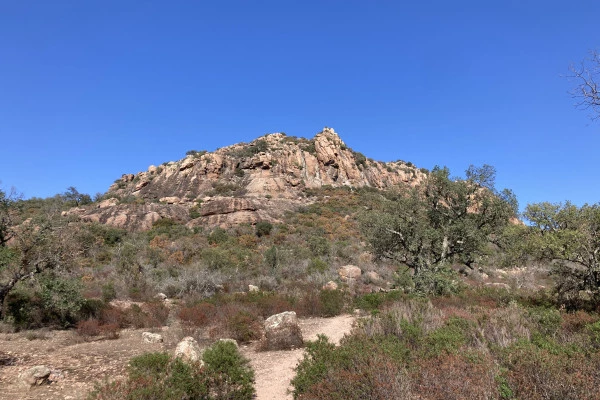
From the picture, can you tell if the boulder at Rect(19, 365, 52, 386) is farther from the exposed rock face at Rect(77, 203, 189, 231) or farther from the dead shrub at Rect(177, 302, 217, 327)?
the exposed rock face at Rect(77, 203, 189, 231)

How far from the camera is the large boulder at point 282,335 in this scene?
9.05 metres

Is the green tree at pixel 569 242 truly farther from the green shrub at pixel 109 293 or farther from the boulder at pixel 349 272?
the green shrub at pixel 109 293

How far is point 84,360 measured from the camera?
7.88 meters

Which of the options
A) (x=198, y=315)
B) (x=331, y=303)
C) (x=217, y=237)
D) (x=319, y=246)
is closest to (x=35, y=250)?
(x=198, y=315)

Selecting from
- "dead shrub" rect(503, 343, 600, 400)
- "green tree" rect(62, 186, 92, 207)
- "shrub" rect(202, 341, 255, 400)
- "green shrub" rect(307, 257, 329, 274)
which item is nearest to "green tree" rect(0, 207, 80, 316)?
"shrub" rect(202, 341, 255, 400)

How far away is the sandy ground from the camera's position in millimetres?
6094

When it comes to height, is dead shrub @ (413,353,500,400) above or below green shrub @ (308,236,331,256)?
below

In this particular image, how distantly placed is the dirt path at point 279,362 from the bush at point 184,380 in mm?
1009

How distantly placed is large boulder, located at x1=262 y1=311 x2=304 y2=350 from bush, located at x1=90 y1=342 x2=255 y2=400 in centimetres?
364

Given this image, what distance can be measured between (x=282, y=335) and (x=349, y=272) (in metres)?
11.9

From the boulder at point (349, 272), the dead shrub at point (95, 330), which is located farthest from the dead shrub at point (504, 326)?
the boulder at point (349, 272)

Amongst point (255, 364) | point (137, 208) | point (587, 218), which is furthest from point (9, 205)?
point (137, 208)

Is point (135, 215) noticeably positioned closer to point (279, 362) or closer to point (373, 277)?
point (373, 277)

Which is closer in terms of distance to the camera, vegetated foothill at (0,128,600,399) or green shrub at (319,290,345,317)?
vegetated foothill at (0,128,600,399)
